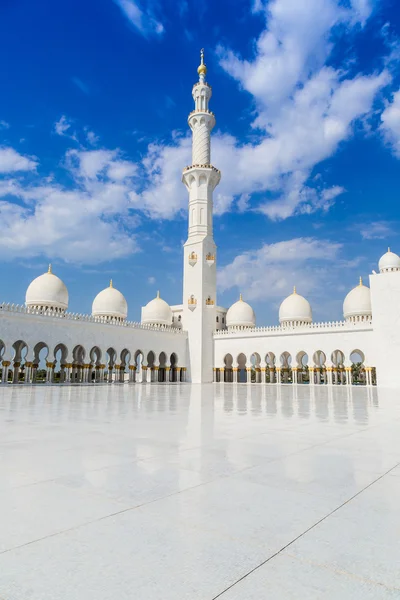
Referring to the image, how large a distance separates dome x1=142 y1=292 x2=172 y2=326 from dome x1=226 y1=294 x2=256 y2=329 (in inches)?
180

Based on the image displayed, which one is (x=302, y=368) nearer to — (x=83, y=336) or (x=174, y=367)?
(x=174, y=367)

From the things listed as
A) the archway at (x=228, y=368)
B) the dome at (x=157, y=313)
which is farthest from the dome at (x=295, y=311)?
the dome at (x=157, y=313)

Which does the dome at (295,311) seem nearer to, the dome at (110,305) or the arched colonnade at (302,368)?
the arched colonnade at (302,368)

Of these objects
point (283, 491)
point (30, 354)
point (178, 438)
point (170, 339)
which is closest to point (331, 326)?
point (170, 339)

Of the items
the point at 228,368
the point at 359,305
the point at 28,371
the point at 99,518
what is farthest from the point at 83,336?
the point at 99,518

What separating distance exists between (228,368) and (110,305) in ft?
30.8

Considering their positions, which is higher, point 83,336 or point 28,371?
point 83,336

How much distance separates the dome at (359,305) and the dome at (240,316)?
7044mm

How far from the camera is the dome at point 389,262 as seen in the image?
2606 centimetres

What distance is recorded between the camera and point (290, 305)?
30875 millimetres

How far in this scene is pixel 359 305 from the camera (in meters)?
28.1

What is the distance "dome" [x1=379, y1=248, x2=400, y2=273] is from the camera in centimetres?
2606

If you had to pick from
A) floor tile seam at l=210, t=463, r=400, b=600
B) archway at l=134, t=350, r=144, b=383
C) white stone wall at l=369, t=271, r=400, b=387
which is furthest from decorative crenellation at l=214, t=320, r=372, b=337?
floor tile seam at l=210, t=463, r=400, b=600

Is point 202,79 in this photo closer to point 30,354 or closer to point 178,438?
point 30,354
